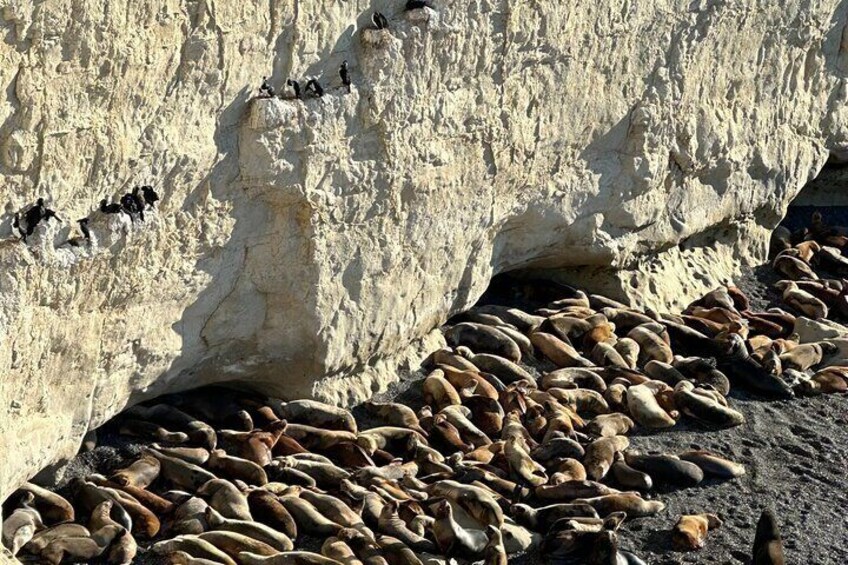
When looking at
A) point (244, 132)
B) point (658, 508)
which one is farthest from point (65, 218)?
point (658, 508)

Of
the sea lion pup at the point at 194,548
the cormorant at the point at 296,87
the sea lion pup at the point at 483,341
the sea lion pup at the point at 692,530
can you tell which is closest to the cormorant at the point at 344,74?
the cormorant at the point at 296,87

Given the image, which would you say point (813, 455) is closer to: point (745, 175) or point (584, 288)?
point (584, 288)

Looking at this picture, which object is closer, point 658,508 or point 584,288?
point 658,508

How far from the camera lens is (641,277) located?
28.8ft

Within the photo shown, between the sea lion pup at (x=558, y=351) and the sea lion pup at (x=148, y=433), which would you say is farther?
the sea lion pup at (x=558, y=351)

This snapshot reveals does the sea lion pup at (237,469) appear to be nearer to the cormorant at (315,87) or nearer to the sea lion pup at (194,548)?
the sea lion pup at (194,548)

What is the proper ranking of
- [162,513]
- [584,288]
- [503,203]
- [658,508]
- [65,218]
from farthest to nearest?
1. [584,288]
2. [503,203]
3. [658,508]
4. [162,513]
5. [65,218]

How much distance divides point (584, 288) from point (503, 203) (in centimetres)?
130

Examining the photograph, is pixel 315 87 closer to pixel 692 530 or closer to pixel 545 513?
pixel 545 513

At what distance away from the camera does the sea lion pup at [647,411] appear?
7.21 m

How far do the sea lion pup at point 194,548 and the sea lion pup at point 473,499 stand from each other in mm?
1007

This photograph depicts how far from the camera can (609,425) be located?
7.05 metres

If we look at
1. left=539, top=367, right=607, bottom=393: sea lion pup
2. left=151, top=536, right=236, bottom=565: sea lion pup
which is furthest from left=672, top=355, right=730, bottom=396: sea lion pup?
left=151, top=536, right=236, bottom=565: sea lion pup

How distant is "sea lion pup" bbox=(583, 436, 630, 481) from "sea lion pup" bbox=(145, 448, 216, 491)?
63.1 inches
